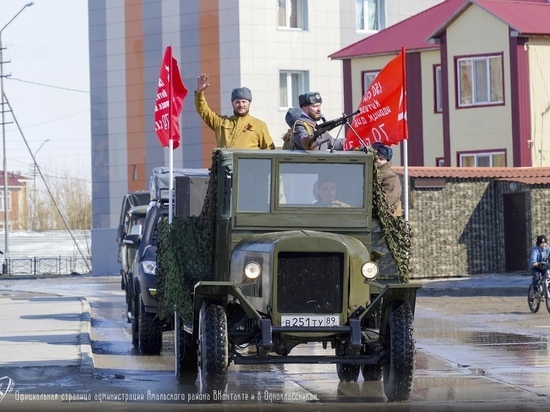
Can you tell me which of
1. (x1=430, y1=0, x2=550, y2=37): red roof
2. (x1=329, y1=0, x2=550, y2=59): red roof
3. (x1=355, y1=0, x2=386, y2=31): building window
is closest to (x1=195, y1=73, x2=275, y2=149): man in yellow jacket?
(x1=329, y1=0, x2=550, y2=59): red roof

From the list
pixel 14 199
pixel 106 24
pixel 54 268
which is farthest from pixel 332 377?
pixel 14 199

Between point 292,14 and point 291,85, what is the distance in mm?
2559

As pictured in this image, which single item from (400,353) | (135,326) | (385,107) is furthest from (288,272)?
(385,107)

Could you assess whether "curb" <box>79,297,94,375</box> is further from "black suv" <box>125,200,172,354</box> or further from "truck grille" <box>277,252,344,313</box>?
"truck grille" <box>277,252,344,313</box>

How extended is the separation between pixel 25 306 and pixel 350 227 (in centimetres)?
1404

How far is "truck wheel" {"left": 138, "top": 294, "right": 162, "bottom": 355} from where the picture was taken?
15.2 meters

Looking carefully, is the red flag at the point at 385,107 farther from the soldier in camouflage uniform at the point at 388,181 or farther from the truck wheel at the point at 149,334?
the soldier in camouflage uniform at the point at 388,181

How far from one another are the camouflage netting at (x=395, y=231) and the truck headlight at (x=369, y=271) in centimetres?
90

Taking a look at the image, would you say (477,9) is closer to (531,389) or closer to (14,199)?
(531,389)

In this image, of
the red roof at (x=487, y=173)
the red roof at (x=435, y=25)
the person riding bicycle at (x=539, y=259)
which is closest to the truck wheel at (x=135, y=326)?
the person riding bicycle at (x=539, y=259)

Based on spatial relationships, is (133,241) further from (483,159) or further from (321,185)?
(483,159)

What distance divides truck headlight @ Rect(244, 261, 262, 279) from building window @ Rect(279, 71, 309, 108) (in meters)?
37.4

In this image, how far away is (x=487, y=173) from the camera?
33844 mm

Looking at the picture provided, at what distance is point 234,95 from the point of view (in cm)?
1352
